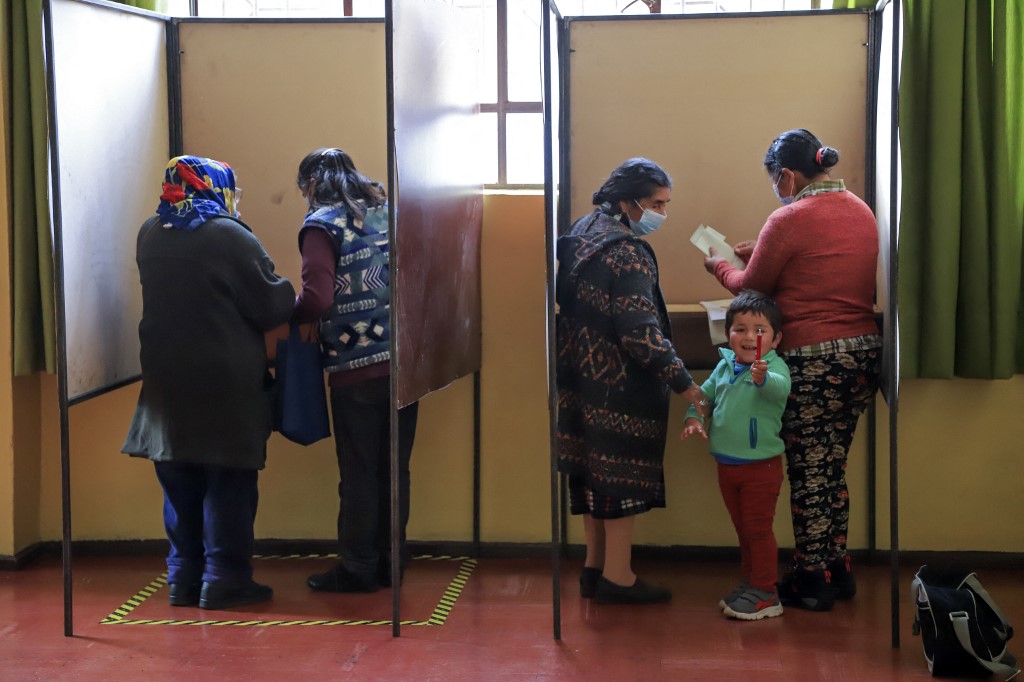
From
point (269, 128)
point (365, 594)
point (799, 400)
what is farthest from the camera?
point (269, 128)

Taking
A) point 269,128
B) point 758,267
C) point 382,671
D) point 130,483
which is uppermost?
point 269,128

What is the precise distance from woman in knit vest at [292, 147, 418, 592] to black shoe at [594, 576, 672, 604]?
0.68 m

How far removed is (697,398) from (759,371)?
0.62ft

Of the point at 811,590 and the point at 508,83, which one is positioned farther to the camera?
the point at 508,83

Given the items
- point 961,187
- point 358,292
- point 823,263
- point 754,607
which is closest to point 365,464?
point 358,292

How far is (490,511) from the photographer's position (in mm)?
4137

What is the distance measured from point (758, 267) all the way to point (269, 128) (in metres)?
1.72

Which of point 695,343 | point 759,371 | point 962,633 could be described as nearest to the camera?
point 962,633

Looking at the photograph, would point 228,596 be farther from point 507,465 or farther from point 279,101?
point 279,101

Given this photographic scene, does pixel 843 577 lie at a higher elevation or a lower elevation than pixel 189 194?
lower

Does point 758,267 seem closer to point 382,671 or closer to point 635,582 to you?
point 635,582

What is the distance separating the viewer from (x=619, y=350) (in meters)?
3.36

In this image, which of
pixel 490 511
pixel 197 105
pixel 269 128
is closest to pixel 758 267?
pixel 490 511

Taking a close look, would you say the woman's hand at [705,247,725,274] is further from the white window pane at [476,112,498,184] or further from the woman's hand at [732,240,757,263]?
the white window pane at [476,112,498,184]
